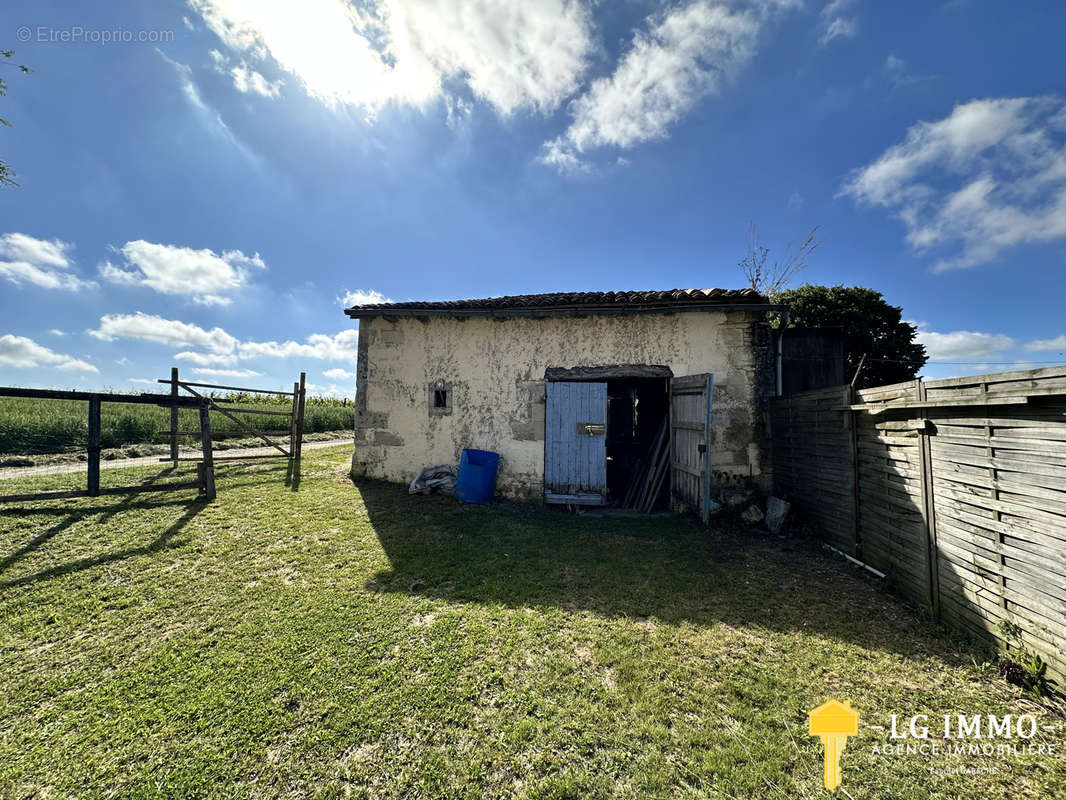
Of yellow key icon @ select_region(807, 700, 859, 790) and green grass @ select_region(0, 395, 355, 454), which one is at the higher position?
green grass @ select_region(0, 395, 355, 454)

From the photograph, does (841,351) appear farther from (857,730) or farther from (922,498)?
(857,730)

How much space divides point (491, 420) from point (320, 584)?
392 cm

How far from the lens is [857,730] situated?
2.20m

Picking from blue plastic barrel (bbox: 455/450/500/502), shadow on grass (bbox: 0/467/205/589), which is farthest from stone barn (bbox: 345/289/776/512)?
shadow on grass (bbox: 0/467/205/589)

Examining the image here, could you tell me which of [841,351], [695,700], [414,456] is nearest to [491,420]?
[414,456]

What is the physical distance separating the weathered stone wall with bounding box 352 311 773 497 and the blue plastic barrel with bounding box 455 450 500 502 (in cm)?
40

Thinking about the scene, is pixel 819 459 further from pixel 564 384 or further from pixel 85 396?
pixel 85 396

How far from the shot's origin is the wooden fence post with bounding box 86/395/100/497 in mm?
4938

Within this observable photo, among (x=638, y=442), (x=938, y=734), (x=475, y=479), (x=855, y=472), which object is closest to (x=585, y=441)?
(x=475, y=479)

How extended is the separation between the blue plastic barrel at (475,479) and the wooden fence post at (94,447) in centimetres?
489

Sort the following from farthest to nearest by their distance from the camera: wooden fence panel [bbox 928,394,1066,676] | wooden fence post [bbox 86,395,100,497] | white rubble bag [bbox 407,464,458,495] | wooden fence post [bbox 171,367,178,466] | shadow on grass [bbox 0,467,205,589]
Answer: wooden fence post [bbox 171,367,178,466], white rubble bag [bbox 407,464,458,495], wooden fence post [bbox 86,395,100,497], shadow on grass [bbox 0,467,205,589], wooden fence panel [bbox 928,394,1066,676]

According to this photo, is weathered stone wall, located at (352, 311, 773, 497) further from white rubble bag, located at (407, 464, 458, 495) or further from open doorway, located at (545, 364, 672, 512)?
white rubble bag, located at (407, 464, 458, 495)

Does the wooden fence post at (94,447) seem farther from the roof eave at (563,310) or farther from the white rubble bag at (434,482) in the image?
the white rubble bag at (434,482)

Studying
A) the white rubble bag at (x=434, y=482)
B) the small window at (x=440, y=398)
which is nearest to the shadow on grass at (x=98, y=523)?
the white rubble bag at (x=434, y=482)
